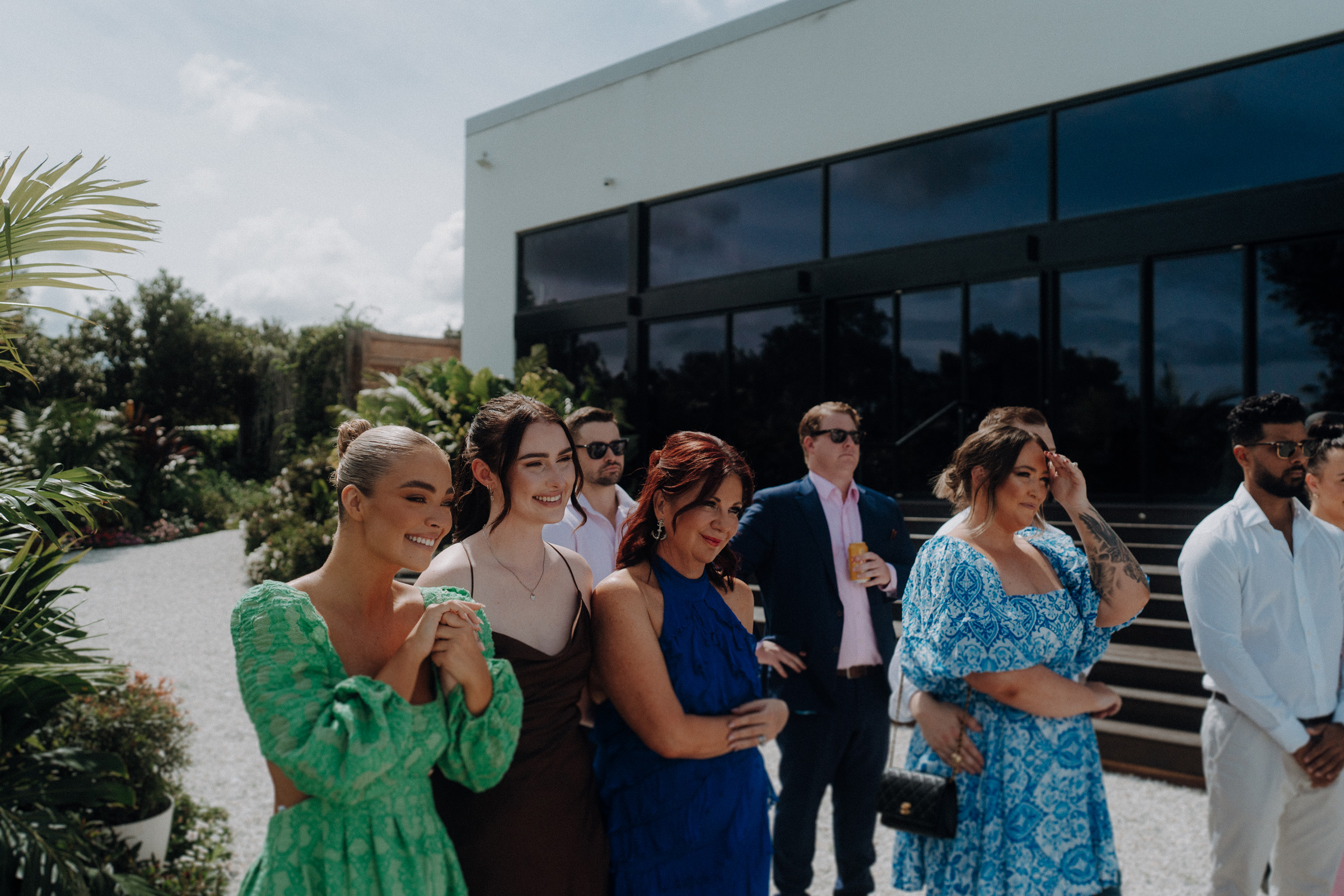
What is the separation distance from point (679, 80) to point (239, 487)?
46.0 feet

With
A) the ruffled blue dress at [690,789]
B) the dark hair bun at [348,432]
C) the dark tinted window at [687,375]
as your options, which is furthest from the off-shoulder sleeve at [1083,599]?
the dark tinted window at [687,375]

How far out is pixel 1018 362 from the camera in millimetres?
9312

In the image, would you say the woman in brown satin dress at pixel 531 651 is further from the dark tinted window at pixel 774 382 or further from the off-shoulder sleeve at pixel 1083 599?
the dark tinted window at pixel 774 382

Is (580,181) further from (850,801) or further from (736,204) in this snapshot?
(850,801)

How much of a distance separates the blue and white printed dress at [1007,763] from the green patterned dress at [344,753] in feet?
4.54

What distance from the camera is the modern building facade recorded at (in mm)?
7973

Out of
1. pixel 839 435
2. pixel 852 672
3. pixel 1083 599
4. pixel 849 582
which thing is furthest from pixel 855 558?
pixel 1083 599

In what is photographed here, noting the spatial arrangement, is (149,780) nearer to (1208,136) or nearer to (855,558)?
(855,558)

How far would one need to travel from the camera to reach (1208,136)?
26.9 feet

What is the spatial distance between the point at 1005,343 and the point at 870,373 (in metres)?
1.65

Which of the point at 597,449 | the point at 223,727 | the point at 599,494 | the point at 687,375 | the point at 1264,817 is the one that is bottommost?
the point at 223,727

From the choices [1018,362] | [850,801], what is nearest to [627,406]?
[1018,362]

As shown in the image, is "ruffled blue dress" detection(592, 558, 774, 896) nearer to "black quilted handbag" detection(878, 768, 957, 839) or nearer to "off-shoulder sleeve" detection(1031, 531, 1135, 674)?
"black quilted handbag" detection(878, 768, 957, 839)

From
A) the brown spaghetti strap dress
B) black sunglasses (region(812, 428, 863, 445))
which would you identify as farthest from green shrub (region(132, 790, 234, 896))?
black sunglasses (region(812, 428, 863, 445))
